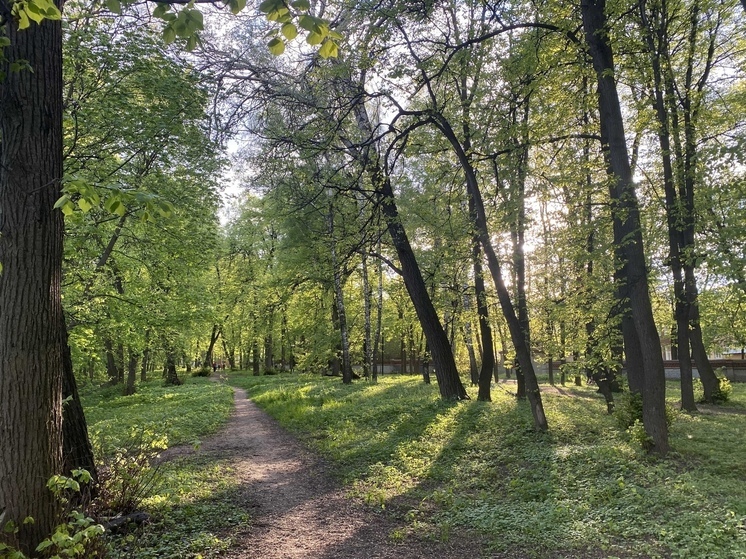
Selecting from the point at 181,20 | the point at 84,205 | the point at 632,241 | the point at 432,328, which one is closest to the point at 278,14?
the point at 181,20

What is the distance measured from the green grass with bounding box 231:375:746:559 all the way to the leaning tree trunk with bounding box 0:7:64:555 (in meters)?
3.64

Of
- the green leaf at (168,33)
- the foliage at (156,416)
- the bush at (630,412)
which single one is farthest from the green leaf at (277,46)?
the bush at (630,412)

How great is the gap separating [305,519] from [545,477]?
10.8 feet

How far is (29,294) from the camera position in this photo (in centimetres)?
328

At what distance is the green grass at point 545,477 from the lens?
14.6 ft

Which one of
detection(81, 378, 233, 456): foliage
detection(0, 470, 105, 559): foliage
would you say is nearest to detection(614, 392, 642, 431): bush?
detection(81, 378, 233, 456): foliage

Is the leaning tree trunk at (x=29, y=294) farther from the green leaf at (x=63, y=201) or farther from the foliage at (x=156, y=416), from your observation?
the foliage at (x=156, y=416)

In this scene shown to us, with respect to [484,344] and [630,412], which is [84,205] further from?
[484,344]

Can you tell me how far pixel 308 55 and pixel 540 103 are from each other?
493 cm

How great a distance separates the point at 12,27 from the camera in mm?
3459

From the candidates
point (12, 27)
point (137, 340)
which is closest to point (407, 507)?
point (12, 27)

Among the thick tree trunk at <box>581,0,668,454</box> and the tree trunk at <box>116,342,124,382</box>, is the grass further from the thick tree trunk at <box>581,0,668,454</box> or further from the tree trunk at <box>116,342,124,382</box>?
the tree trunk at <box>116,342,124,382</box>

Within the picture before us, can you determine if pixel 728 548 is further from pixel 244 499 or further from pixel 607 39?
pixel 607 39

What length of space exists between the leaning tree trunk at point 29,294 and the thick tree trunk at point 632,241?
6.81 m
